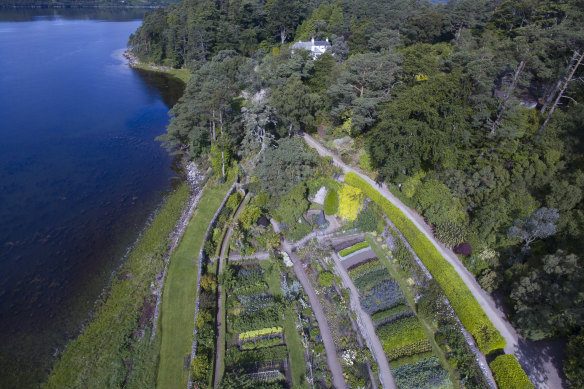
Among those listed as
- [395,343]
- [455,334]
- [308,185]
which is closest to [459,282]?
[455,334]

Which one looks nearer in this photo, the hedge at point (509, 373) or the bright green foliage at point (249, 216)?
the hedge at point (509, 373)

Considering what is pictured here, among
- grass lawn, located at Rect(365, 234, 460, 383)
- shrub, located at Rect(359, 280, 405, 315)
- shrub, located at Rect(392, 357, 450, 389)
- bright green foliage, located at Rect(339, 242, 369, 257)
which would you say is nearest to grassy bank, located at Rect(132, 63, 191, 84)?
bright green foliage, located at Rect(339, 242, 369, 257)

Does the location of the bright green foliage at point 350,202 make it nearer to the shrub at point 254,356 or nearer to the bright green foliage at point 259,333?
the bright green foliage at point 259,333

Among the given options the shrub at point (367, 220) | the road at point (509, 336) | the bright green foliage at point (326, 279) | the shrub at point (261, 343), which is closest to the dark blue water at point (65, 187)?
the shrub at point (261, 343)

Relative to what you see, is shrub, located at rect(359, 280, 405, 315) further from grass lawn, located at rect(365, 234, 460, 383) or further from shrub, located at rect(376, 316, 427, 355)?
shrub, located at rect(376, 316, 427, 355)

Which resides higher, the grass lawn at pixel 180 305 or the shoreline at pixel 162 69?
the shoreline at pixel 162 69

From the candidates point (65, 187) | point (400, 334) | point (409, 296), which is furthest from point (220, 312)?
point (65, 187)
